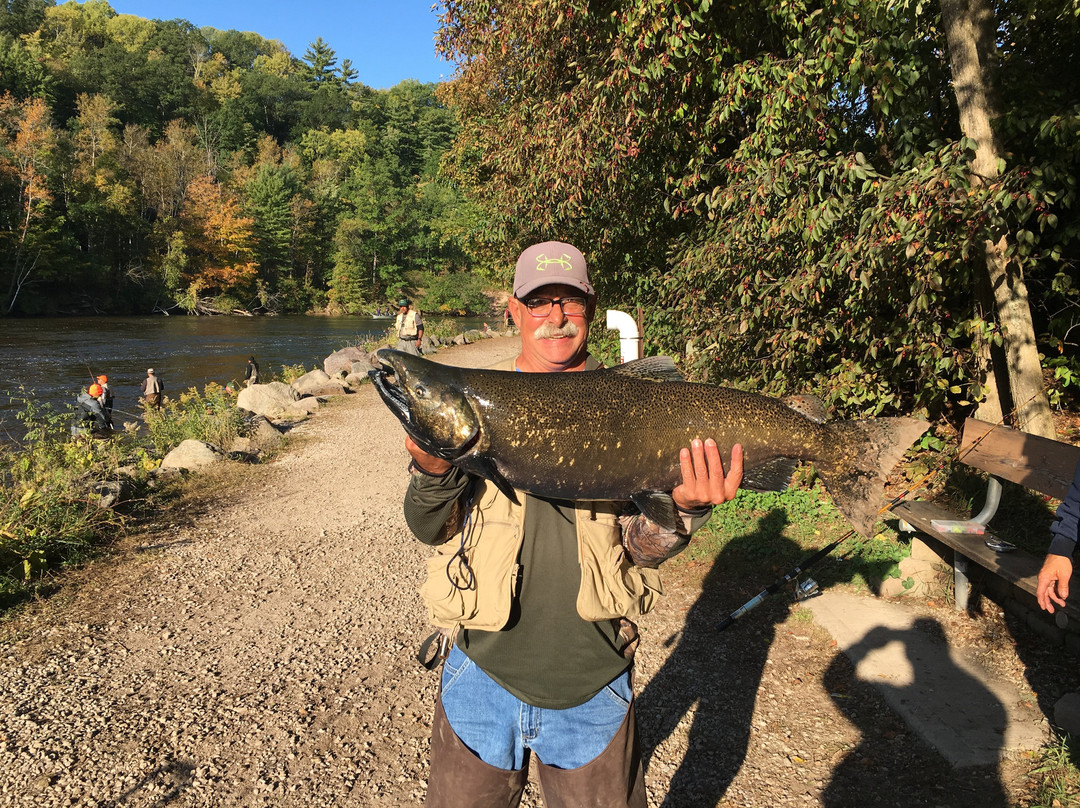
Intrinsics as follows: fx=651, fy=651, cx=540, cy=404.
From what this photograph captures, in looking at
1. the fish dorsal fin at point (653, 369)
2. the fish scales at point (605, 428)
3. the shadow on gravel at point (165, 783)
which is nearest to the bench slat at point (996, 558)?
the fish scales at point (605, 428)

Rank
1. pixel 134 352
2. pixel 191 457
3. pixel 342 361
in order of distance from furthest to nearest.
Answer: pixel 134 352, pixel 342 361, pixel 191 457

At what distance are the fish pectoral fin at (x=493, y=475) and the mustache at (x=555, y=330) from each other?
55 centimetres

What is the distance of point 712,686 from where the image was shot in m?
4.67

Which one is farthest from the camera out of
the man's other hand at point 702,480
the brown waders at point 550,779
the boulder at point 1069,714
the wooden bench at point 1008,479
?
the wooden bench at point 1008,479

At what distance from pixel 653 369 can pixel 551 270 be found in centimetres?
53

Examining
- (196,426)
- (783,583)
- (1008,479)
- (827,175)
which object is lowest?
(196,426)

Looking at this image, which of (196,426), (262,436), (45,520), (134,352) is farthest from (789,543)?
(134,352)

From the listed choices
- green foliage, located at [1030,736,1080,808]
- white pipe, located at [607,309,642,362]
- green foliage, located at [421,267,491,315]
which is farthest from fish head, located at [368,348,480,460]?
green foliage, located at [421,267,491,315]

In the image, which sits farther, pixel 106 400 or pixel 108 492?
pixel 106 400

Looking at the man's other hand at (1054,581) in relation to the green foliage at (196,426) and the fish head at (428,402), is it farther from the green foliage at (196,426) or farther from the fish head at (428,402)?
the green foliage at (196,426)

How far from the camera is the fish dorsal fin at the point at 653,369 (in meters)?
2.38

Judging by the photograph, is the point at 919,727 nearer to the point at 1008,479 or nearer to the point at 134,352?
the point at 1008,479

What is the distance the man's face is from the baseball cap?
30mm

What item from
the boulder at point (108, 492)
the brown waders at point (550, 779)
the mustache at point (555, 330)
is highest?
the mustache at point (555, 330)
